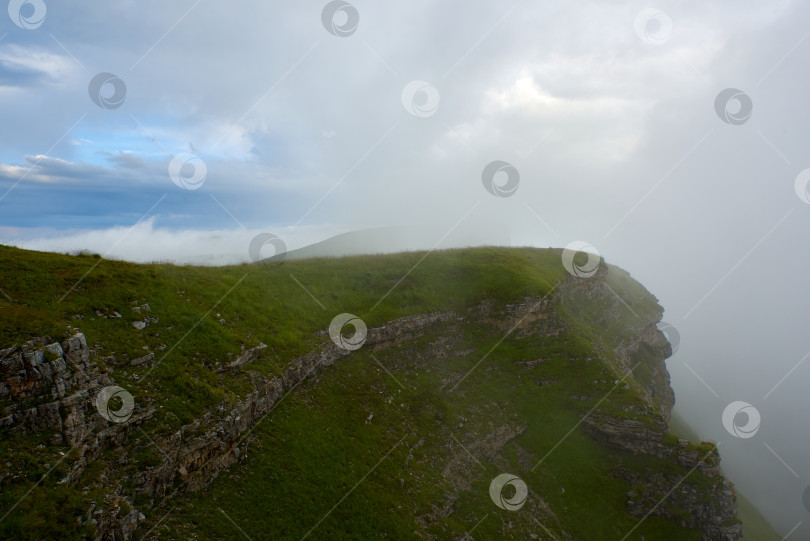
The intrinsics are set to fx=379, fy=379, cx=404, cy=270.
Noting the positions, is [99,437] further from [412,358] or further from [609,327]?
[609,327]

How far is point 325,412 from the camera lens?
24.9 metres

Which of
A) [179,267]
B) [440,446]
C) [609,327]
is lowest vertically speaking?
[179,267]

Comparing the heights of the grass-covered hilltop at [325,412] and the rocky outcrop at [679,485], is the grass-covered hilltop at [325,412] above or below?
below

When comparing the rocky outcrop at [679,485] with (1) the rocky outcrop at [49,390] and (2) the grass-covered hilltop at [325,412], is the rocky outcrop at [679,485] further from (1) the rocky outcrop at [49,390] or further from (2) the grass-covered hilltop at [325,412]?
(1) the rocky outcrop at [49,390]

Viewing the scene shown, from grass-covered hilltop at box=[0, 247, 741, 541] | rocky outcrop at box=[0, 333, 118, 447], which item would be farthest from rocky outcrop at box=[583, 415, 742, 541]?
rocky outcrop at box=[0, 333, 118, 447]

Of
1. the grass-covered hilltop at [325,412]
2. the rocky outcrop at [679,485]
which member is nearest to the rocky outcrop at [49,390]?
the grass-covered hilltop at [325,412]

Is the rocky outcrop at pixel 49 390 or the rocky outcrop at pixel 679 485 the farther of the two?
the rocky outcrop at pixel 679 485

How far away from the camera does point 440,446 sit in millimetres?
27141

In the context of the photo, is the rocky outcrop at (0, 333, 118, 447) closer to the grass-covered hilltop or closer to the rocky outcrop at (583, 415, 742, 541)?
the grass-covered hilltop

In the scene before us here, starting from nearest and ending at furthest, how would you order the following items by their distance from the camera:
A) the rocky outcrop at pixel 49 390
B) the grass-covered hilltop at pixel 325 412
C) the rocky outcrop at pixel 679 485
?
the rocky outcrop at pixel 49 390 < the grass-covered hilltop at pixel 325 412 < the rocky outcrop at pixel 679 485

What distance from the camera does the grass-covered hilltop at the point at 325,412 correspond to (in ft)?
48.5

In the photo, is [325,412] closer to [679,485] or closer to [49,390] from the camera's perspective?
[49,390]

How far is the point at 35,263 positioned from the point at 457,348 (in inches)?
1216

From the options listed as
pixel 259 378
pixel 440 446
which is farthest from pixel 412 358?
pixel 259 378
